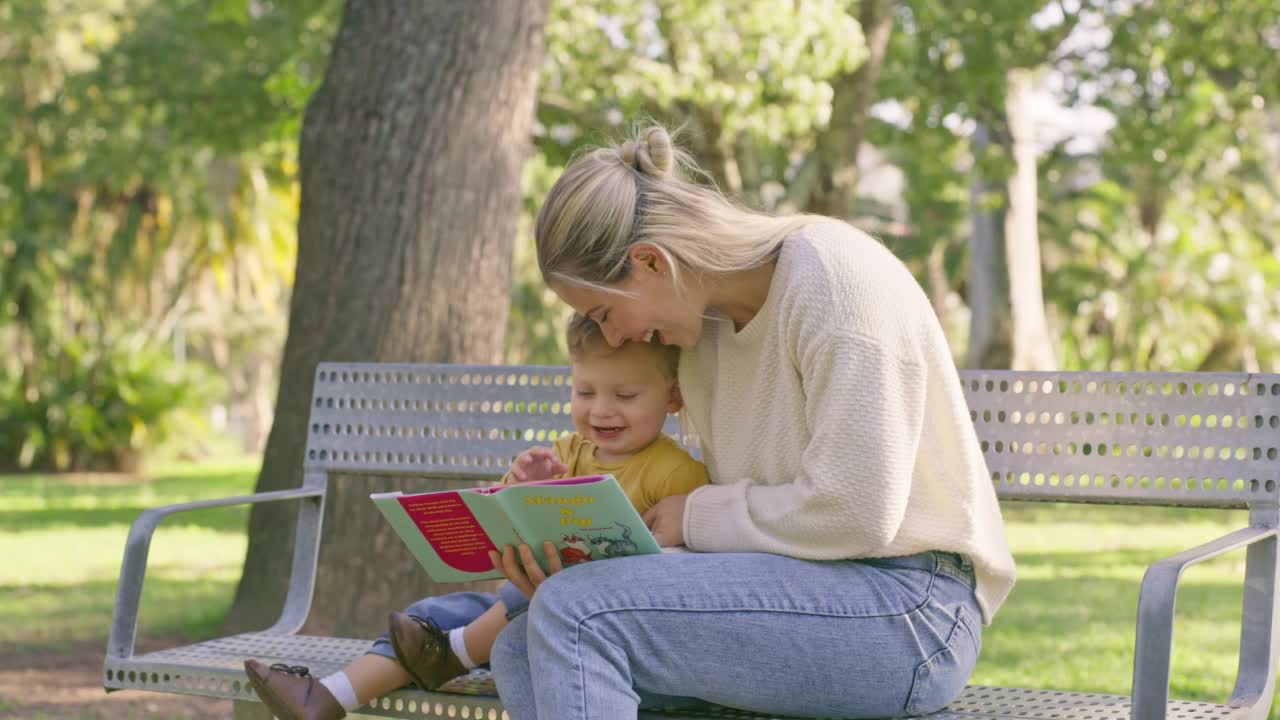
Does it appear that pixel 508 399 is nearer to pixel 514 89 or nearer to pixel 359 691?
pixel 359 691

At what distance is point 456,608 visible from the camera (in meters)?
3.38

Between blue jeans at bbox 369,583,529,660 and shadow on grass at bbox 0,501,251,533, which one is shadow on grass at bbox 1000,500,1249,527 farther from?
blue jeans at bbox 369,583,529,660

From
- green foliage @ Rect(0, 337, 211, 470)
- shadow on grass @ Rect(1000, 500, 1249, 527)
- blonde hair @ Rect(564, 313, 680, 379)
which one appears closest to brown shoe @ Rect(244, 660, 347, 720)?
blonde hair @ Rect(564, 313, 680, 379)

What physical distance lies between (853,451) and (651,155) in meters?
0.71

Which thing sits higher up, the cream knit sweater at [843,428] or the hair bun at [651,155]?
the hair bun at [651,155]

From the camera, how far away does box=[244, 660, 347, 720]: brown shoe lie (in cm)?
325

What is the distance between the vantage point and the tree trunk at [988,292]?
2028cm

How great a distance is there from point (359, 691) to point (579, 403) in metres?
0.73

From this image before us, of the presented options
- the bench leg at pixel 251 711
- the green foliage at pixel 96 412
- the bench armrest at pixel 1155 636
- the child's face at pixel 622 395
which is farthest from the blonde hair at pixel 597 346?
the green foliage at pixel 96 412

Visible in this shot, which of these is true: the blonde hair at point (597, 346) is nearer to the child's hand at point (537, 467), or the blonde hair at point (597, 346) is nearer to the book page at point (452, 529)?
the child's hand at point (537, 467)

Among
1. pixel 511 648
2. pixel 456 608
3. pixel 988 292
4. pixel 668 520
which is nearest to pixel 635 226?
pixel 668 520

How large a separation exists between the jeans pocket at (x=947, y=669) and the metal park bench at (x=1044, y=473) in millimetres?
73

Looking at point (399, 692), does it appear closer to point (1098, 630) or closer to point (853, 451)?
point (853, 451)

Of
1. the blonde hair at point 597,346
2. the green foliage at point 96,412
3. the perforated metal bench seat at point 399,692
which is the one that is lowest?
the green foliage at point 96,412
